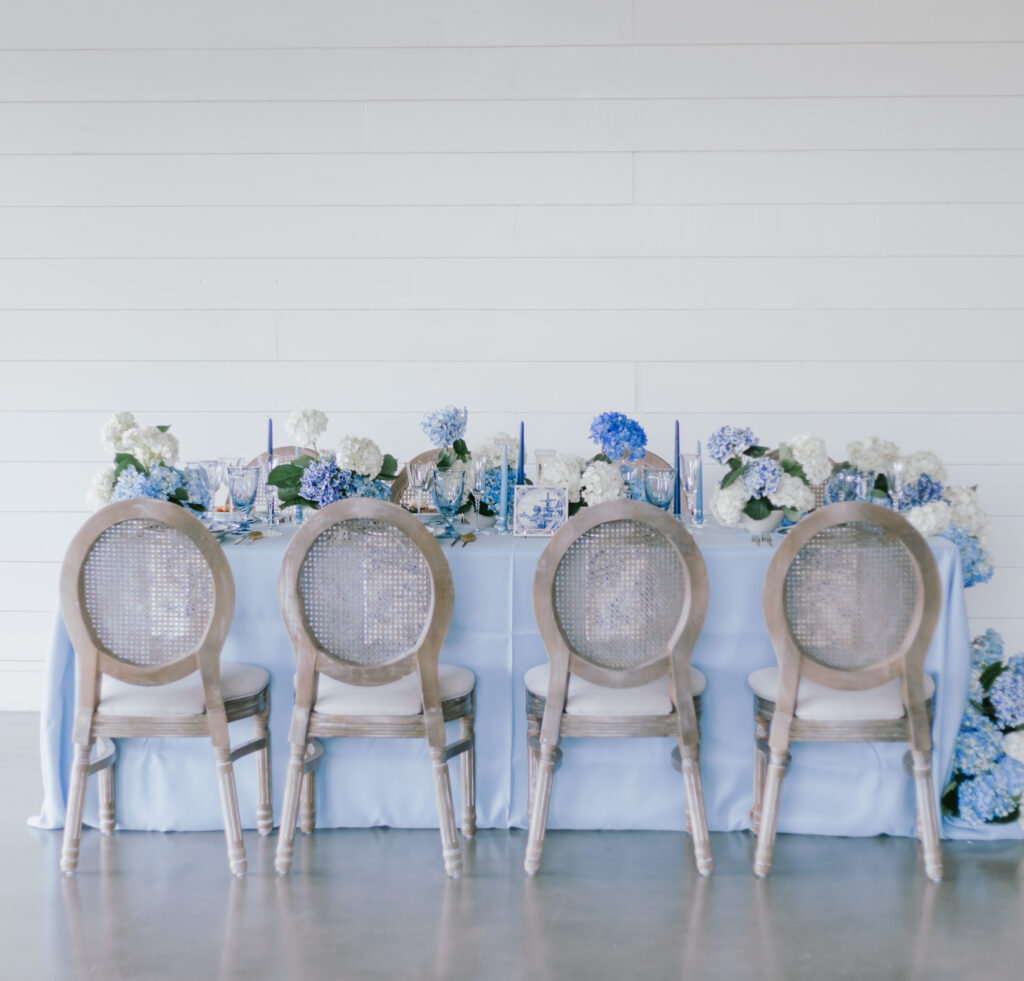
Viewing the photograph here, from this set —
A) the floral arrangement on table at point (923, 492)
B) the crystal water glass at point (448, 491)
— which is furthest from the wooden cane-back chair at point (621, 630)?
the floral arrangement on table at point (923, 492)

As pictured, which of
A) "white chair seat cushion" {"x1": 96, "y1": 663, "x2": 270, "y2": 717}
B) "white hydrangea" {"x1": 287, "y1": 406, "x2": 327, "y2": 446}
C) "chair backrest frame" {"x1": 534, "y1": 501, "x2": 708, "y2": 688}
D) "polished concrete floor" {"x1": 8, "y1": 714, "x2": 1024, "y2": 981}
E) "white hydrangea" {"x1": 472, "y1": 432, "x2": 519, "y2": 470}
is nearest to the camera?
"polished concrete floor" {"x1": 8, "y1": 714, "x2": 1024, "y2": 981}

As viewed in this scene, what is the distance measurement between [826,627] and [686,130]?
222 cm

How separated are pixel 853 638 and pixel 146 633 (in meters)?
1.69

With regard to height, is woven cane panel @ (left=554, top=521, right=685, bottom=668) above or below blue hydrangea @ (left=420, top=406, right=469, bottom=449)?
below

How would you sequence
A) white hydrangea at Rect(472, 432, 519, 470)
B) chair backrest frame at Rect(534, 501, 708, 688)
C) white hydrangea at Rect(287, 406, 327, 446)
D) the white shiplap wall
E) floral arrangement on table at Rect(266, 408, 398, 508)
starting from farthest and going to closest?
the white shiplap wall → white hydrangea at Rect(472, 432, 519, 470) → white hydrangea at Rect(287, 406, 327, 446) → floral arrangement on table at Rect(266, 408, 398, 508) → chair backrest frame at Rect(534, 501, 708, 688)

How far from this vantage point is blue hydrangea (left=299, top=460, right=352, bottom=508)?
2.52m

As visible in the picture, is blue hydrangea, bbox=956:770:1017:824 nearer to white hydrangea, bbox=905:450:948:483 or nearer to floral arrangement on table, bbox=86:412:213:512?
white hydrangea, bbox=905:450:948:483

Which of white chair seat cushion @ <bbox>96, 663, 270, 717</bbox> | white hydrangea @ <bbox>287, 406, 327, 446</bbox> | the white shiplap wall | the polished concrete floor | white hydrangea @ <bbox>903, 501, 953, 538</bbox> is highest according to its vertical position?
the white shiplap wall

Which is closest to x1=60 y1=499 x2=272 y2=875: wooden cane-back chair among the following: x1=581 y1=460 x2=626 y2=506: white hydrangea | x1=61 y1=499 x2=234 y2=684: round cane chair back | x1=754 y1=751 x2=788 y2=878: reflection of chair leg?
x1=61 y1=499 x2=234 y2=684: round cane chair back

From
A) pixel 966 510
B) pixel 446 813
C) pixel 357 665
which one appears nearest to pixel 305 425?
pixel 357 665

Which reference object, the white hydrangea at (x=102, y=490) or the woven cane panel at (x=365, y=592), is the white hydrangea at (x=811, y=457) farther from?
the white hydrangea at (x=102, y=490)

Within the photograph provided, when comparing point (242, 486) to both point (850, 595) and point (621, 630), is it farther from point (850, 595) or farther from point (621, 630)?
point (850, 595)

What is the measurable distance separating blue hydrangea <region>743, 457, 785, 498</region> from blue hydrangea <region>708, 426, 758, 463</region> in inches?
3.0

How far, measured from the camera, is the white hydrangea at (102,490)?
2.47 metres
